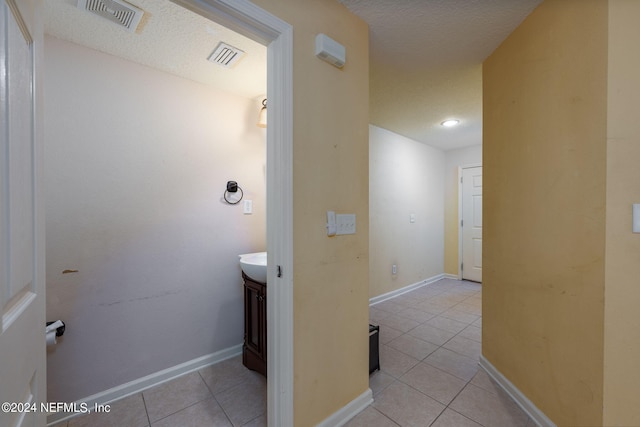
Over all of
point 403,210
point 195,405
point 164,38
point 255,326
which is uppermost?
point 164,38

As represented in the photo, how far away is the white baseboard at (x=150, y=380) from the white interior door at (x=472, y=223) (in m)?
3.92

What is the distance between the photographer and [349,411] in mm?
1464

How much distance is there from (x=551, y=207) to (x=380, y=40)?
146cm

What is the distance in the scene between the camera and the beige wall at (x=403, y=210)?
3383 millimetres

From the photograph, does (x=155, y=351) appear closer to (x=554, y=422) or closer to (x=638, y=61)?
(x=554, y=422)

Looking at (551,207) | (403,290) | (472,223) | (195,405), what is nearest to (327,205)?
(551,207)

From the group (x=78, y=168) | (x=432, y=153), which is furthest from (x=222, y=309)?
(x=432, y=153)

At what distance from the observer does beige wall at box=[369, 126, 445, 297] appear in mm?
3383

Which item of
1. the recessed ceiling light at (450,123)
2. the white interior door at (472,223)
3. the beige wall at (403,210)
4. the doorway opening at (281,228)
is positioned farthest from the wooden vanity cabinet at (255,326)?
the white interior door at (472,223)

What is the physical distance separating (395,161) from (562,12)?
2.45 m

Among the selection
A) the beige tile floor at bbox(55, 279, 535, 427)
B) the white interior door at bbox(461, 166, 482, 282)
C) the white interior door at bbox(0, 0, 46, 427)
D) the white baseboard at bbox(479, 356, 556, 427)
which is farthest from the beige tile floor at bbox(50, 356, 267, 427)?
the white interior door at bbox(461, 166, 482, 282)

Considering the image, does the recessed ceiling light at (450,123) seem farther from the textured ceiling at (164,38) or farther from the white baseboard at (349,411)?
the white baseboard at (349,411)

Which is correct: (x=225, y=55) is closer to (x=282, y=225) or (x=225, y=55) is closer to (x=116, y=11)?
(x=116, y=11)

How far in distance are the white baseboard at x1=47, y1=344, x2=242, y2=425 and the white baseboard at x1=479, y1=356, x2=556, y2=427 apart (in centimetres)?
195
